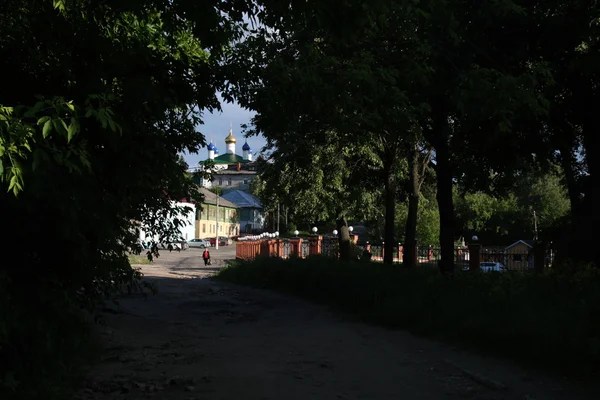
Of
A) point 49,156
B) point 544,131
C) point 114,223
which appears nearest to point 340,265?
point 544,131

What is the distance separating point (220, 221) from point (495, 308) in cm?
11531

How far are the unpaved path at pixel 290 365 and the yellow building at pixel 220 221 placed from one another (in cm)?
9497

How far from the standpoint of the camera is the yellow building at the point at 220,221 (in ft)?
373

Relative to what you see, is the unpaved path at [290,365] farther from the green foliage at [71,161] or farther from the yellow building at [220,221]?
the yellow building at [220,221]

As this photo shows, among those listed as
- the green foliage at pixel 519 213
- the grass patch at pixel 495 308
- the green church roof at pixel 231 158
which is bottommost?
the grass patch at pixel 495 308

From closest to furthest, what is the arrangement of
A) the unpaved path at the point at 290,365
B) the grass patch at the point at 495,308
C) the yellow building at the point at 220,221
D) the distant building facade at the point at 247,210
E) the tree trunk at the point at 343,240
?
1. the unpaved path at the point at 290,365
2. the grass patch at the point at 495,308
3. the tree trunk at the point at 343,240
4. the yellow building at the point at 220,221
5. the distant building facade at the point at 247,210

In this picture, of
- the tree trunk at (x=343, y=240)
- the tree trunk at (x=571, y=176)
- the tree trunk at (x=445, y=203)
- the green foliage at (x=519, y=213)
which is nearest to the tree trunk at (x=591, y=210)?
the tree trunk at (x=571, y=176)

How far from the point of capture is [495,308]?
1058 cm

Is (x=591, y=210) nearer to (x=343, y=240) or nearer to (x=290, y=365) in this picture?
(x=290, y=365)

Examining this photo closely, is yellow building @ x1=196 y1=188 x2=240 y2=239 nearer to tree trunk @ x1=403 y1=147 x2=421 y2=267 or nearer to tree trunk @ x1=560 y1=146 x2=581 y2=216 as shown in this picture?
tree trunk @ x1=403 y1=147 x2=421 y2=267

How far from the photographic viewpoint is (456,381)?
8.31 metres

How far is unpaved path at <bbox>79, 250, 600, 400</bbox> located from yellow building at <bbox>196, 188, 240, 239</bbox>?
95.0 meters

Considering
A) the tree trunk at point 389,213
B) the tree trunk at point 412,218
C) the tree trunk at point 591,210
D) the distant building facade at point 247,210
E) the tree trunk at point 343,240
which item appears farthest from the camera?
the distant building facade at point 247,210

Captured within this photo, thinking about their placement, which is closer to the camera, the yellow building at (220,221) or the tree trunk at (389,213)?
the tree trunk at (389,213)
